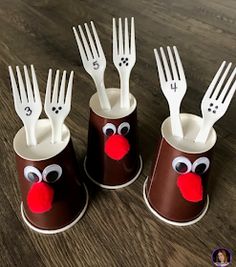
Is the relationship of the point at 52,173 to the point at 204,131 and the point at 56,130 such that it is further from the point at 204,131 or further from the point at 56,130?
the point at 204,131

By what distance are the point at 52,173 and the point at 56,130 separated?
0.05 metres

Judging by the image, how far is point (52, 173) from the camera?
45cm

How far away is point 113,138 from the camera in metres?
0.50

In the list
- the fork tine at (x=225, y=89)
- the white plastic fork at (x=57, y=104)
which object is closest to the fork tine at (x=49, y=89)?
the white plastic fork at (x=57, y=104)

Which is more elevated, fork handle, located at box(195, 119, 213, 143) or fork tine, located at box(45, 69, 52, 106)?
fork tine, located at box(45, 69, 52, 106)

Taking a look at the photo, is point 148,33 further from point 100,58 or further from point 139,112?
point 100,58

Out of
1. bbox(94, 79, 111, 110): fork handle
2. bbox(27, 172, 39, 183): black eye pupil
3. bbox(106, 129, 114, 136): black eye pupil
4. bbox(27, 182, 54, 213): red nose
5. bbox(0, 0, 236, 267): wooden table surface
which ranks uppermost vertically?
bbox(94, 79, 111, 110): fork handle

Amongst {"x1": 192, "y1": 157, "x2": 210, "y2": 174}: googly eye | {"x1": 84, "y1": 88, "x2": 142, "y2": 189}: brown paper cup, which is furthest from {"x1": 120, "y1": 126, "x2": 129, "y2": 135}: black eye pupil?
{"x1": 192, "y1": 157, "x2": 210, "y2": 174}: googly eye

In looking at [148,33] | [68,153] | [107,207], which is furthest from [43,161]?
[148,33]

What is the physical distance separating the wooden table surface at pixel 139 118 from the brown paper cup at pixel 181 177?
0.6 inches

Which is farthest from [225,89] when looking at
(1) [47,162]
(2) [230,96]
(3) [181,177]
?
(1) [47,162]

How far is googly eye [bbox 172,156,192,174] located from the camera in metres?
0.46

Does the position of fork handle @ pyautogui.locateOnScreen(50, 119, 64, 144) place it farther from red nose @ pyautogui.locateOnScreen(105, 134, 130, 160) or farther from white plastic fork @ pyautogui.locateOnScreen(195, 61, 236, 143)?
white plastic fork @ pyautogui.locateOnScreen(195, 61, 236, 143)

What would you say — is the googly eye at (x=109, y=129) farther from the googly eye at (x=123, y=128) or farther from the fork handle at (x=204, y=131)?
the fork handle at (x=204, y=131)
